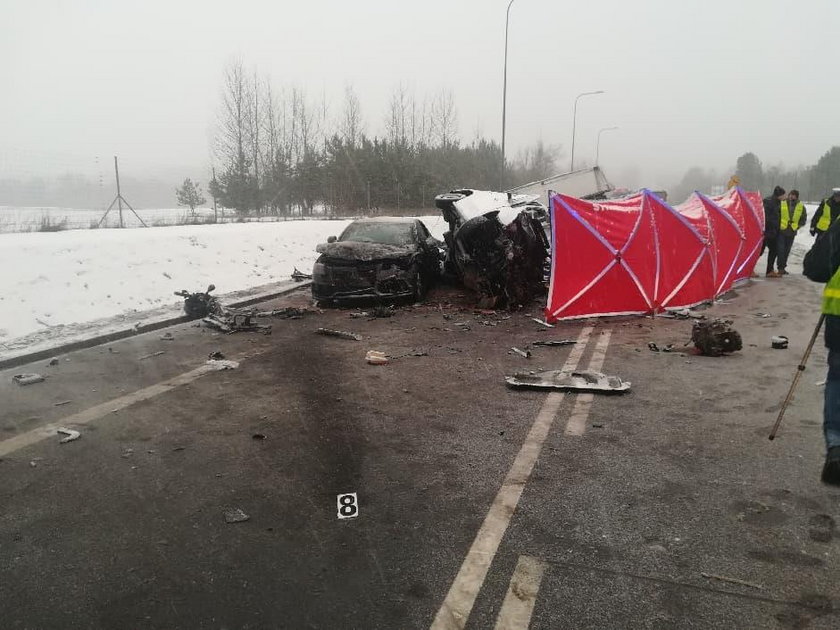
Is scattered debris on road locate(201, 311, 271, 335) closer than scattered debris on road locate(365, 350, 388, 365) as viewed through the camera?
No

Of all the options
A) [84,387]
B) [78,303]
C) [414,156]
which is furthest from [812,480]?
[414,156]

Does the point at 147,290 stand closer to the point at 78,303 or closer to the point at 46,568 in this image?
the point at 78,303

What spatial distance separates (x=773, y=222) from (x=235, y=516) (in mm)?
14572

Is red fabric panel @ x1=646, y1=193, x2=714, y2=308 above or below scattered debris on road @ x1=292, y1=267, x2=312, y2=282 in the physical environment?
above

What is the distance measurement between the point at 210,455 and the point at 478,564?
224 centimetres

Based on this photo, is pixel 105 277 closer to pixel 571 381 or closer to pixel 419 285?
pixel 419 285

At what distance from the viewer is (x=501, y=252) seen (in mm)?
9859

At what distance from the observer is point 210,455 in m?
4.07

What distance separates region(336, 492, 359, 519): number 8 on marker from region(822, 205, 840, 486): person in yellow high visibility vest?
2.84 metres

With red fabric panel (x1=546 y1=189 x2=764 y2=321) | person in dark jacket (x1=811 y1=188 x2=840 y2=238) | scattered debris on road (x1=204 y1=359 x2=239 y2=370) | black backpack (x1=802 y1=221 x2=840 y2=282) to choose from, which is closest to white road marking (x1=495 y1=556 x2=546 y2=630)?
black backpack (x1=802 y1=221 x2=840 y2=282)

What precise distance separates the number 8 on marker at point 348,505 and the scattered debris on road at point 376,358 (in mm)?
3251

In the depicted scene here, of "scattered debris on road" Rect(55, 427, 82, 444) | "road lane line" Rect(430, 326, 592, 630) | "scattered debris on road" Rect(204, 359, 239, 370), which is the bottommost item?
"scattered debris on road" Rect(204, 359, 239, 370)

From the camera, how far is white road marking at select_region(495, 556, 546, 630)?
2.32 meters

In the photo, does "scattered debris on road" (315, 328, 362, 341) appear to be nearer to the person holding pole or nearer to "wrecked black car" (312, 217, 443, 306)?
"wrecked black car" (312, 217, 443, 306)
